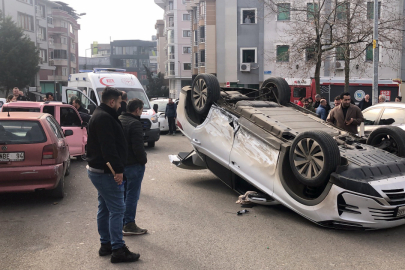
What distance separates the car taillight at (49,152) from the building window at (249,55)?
32.8m

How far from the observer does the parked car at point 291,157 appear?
5230mm

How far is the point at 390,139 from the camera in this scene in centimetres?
636

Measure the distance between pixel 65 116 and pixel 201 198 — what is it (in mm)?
5108

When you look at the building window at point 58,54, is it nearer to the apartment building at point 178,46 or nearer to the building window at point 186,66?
the apartment building at point 178,46

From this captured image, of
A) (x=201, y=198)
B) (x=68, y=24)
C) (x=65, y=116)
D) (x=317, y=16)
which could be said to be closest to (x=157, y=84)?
(x=68, y=24)

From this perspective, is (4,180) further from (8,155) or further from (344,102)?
(344,102)

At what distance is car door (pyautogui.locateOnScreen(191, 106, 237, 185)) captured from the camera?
7.08 meters

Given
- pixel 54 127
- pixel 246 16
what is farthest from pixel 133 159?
pixel 246 16

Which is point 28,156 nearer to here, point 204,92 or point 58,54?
point 204,92

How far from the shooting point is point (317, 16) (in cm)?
1800

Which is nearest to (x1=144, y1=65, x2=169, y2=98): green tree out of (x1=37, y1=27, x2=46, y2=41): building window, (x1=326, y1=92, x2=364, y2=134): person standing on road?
(x1=37, y1=27, x2=46, y2=41): building window

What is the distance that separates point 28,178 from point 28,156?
0.33m

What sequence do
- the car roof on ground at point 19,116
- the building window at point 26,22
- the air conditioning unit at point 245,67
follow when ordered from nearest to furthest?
1. the car roof on ground at point 19,116
2. the air conditioning unit at point 245,67
3. the building window at point 26,22

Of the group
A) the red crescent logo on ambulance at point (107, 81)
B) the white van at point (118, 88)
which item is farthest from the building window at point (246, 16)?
the red crescent logo on ambulance at point (107, 81)
